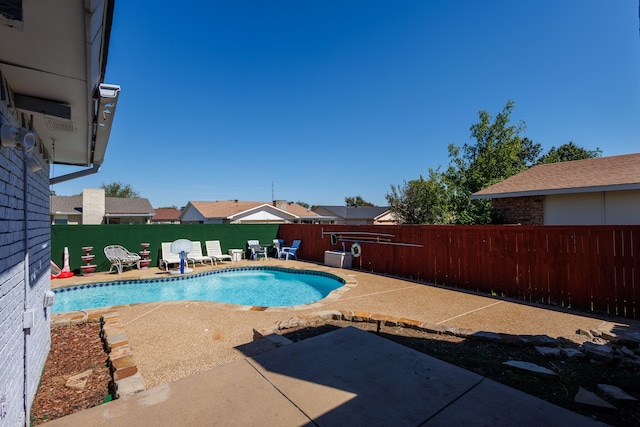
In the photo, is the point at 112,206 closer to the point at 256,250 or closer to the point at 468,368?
the point at 256,250

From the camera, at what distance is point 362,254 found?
10.8 meters

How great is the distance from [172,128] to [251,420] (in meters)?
20.4

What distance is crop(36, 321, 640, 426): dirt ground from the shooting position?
244 cm

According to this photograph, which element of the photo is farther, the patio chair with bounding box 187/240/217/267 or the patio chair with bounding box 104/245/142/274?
the patio chair with bounding box 187/240/217/267

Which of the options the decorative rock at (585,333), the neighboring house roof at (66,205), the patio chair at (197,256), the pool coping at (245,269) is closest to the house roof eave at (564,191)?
the decorative rock at (585,333)

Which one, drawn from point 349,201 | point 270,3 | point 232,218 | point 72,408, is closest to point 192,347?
point 72,408

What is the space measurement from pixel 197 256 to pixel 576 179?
13.4m

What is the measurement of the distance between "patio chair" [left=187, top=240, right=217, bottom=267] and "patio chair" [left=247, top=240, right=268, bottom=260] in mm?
1856

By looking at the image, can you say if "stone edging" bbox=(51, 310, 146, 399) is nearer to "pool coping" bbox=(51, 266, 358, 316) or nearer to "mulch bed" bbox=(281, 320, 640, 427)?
"pool coping" bbox=(51, 266, 358, 316)

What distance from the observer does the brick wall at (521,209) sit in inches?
402

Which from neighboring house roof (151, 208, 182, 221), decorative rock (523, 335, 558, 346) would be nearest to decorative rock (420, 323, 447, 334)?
decorative rock (523, 335, 558, 346)

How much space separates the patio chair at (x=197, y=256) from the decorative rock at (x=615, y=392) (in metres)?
11.7

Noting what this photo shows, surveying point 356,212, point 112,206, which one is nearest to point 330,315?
point 112,206

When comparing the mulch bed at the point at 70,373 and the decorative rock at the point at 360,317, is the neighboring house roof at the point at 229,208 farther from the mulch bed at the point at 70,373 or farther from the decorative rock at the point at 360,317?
the decorative rock at the point at 360,317
